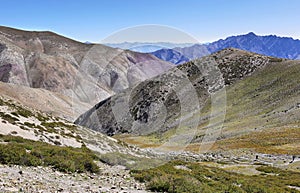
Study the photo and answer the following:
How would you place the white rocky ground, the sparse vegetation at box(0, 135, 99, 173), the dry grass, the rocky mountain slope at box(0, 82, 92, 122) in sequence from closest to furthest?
the white rocky ground
the sparse vegetation at box(0, 135, 99, 173)
the dry grass
the rocky mountain slope at box(0, 82, 92, 122)

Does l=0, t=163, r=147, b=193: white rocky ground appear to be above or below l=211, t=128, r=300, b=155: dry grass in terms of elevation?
above

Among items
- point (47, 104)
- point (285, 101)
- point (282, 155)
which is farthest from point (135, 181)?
point (47, 104)

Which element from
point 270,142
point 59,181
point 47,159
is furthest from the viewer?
point 270,142

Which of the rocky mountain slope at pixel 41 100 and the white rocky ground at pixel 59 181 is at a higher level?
the white rocky ground at pixel 59 181

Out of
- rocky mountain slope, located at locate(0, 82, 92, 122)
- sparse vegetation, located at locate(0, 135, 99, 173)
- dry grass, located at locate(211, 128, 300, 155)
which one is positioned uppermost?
sparse vegetation, located at locate(0, 135, 99, 173)

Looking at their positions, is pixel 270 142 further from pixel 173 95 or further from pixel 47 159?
pixel 173 95

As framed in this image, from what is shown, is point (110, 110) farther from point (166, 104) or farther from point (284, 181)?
point (284, 181)

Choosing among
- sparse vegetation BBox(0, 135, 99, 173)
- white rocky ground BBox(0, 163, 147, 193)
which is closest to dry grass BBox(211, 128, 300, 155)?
white rocky ground BBox(0, 163, 147, 193)

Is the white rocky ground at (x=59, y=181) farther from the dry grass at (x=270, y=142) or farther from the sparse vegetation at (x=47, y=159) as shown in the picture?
the dry grass at (x=270, y=142)

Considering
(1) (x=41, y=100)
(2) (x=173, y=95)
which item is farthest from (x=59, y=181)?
(1) (x=41, y=100)

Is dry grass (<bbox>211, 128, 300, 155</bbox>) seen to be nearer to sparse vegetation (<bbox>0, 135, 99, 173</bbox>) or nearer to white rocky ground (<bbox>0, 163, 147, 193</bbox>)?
white rocky ground (<bbox>0, 163, 147, 193</bbox>)

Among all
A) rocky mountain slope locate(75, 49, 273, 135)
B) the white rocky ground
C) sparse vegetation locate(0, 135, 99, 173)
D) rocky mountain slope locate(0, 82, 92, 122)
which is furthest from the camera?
rocky mountain slope locate(0, 82, 92, 122)

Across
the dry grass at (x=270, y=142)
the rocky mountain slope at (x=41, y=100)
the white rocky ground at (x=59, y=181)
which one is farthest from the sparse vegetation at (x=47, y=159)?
the rocky mountain slope at (x=41, y=100)
